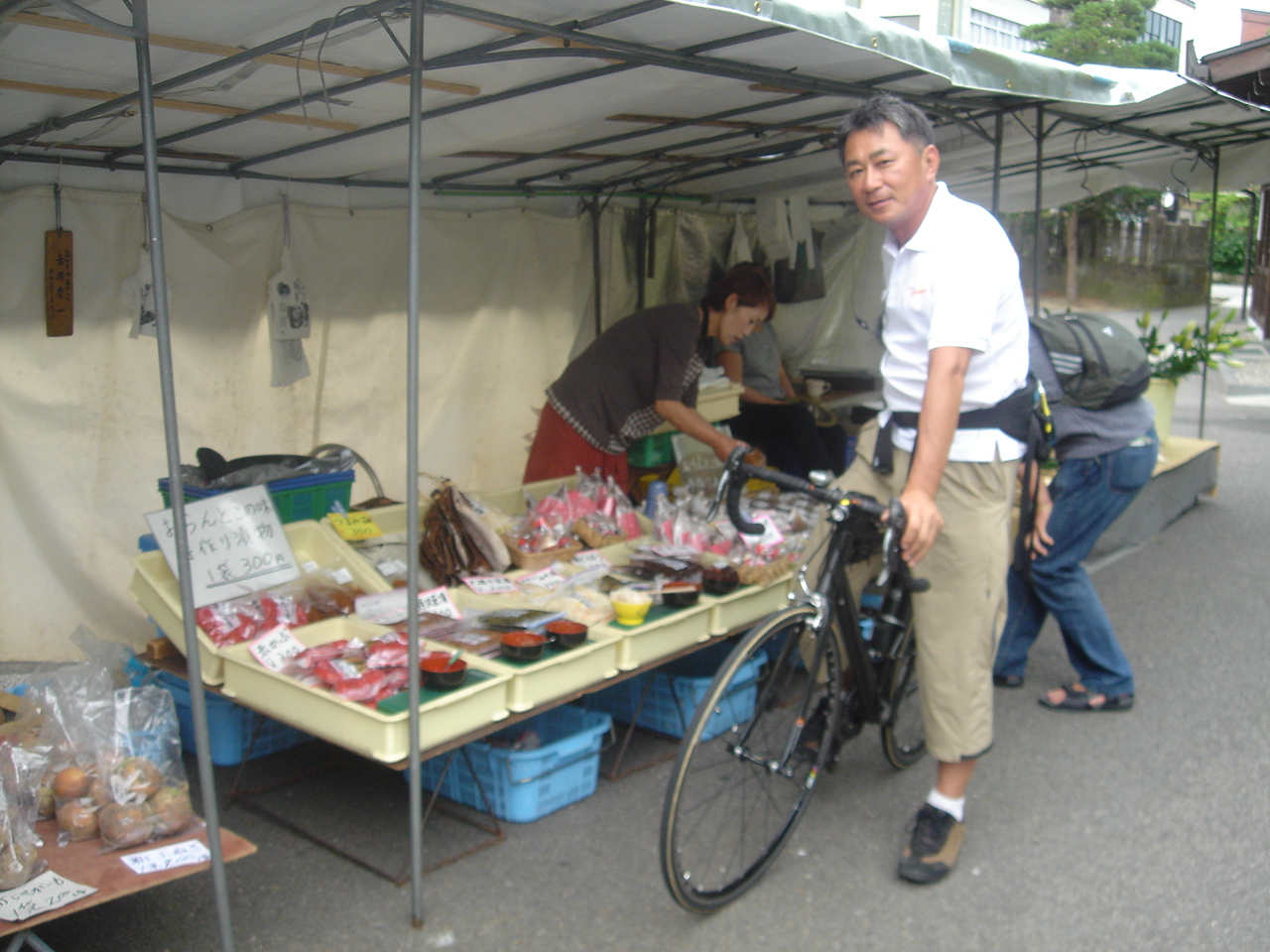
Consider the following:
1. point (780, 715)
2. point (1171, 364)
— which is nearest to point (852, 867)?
point (780, 715)

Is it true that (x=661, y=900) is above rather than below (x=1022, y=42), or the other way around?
below

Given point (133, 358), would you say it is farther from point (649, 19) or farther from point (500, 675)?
point (649, 19)

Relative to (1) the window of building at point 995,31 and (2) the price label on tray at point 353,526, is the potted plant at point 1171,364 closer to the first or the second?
(2) the price label on tray at point 353,526

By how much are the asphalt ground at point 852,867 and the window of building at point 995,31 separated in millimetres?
23236

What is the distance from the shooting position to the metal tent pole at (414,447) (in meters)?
2.51

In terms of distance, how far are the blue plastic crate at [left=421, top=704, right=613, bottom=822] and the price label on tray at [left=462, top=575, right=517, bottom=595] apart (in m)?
0.50

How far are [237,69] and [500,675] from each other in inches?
74.7

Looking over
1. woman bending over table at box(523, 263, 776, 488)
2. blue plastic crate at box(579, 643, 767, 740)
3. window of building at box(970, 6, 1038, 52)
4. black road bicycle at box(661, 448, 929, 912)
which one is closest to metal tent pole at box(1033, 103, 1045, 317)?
woman bending over table at box(523, 263, 776, 488)

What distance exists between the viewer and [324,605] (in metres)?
3.63

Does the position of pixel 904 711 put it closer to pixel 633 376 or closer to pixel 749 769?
pixel 749 769

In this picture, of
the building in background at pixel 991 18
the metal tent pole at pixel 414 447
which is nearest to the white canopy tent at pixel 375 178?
the metal tent pole at pixel 414 447

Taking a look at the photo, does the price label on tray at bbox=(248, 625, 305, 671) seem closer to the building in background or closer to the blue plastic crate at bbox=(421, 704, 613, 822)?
the blue plastic crate at bbox=(421, 704, 613, 822)

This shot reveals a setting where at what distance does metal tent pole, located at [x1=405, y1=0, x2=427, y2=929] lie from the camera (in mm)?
2508

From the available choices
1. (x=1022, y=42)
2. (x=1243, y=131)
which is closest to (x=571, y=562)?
(x=1243, y=131)
